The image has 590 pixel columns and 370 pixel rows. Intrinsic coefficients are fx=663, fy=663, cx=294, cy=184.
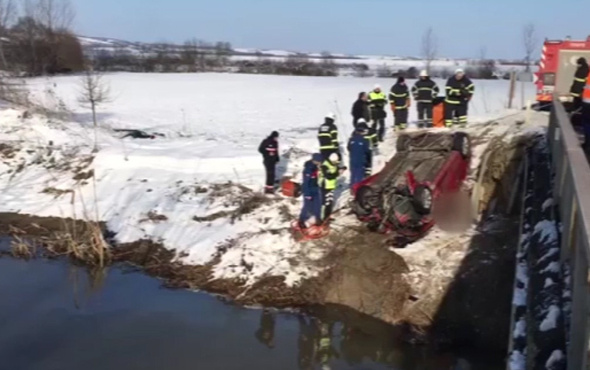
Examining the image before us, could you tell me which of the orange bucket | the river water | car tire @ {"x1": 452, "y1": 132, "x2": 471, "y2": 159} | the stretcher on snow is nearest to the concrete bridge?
the river water

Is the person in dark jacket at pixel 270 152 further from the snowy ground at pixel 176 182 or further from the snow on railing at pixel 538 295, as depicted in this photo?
the snow on railing at pixel 538 295

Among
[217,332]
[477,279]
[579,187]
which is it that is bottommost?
[217,332]

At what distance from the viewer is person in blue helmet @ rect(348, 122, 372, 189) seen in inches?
547

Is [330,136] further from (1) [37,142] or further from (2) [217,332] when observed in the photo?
(1) [37,142]

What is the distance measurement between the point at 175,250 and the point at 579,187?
10.9 meters

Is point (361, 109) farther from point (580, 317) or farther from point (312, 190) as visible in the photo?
point (580, 317)

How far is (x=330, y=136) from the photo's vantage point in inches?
543

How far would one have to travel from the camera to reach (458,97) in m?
16.8

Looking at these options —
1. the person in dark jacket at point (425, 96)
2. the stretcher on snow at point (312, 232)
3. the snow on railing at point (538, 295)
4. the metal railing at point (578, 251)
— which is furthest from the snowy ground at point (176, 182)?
the metal railing at point (578, 251)

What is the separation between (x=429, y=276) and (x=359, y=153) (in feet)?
11.0

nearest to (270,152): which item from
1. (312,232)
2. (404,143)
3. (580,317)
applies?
(312,232)

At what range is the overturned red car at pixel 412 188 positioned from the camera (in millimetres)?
12133

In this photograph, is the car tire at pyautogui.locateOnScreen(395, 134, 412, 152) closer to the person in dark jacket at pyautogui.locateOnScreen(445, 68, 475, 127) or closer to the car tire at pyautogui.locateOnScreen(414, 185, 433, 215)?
the person in dark jacket at pyautogui.locateOnScreen(445, 68, 475, 127)

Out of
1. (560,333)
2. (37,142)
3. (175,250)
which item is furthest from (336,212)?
(37,142)
